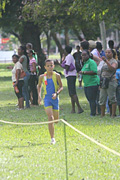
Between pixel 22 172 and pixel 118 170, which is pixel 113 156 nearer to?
pixel 118 170

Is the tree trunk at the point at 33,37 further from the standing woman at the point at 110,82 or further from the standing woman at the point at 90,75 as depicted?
the standing woman at the point at 110,82

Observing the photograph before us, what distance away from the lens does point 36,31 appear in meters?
29.8

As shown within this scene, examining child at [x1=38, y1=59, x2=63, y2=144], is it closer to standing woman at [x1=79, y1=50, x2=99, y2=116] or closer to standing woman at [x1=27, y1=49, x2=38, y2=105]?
standing woman at [x1=79, y1=50, x2=99, y2=116]

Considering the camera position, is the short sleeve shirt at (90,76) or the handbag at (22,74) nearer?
the short sleeve shirt at (90,76)

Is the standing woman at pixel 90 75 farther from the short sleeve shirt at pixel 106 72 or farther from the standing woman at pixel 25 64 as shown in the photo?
the standing woman at pixel 25 64

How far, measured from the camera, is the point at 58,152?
8.55m

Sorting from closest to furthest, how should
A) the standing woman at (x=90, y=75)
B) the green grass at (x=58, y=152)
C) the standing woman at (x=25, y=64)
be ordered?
the green grass at (x=58, y=152), the standing woman at (x=90, y=75), the standing woman at (x=25, y=64)

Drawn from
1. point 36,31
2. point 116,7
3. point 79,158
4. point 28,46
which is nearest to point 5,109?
point 28,46

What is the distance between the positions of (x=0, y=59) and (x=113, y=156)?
68136mm

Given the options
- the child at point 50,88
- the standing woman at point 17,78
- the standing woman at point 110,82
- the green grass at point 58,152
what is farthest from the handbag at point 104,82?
the standing woman at point 17,78

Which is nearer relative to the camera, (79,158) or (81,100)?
(79,158)

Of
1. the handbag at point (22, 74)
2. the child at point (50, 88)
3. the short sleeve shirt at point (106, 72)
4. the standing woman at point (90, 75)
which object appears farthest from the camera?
the handbag at point (22, 74)

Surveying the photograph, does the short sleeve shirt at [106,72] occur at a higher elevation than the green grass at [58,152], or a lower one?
higher

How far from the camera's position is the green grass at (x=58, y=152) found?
23.5 ft
